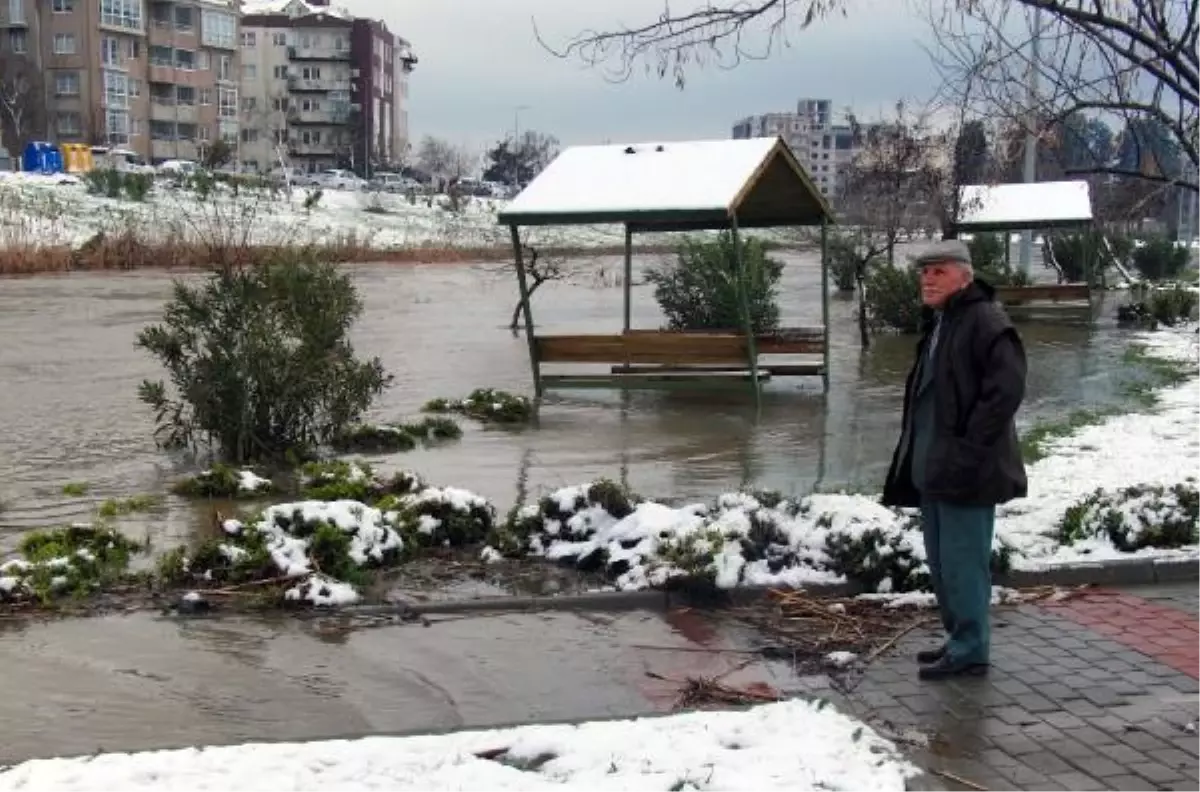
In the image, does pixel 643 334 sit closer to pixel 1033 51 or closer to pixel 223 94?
pixel 1033 51

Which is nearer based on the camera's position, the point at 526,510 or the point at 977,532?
the point at 977,532

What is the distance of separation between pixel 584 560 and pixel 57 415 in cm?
845

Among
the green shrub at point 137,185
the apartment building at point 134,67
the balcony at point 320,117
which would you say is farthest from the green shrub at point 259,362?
the balcony at point 320,117

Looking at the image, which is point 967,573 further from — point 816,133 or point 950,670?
point 816,133

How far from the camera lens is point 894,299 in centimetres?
2214

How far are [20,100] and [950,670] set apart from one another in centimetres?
8850

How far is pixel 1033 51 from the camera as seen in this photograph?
655cm

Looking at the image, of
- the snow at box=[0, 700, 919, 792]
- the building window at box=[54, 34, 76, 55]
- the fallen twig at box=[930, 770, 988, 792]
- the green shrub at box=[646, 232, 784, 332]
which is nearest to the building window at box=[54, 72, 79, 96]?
the building window at box=[54, 34, 76, 55]

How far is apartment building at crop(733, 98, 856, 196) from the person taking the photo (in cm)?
2856

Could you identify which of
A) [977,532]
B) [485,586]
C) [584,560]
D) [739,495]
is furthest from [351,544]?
[977,532]

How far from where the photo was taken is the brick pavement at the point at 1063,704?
419 cm

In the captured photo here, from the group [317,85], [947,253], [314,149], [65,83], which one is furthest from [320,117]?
[947,253]

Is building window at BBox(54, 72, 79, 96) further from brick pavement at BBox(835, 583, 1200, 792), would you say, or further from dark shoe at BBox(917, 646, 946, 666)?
dark shoe at BBox(917, 646, 946, 666)

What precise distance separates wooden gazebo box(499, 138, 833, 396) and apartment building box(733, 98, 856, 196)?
35.8ft
